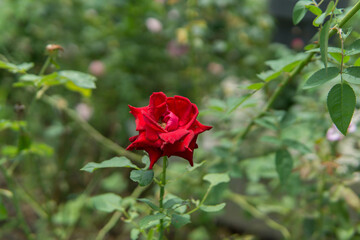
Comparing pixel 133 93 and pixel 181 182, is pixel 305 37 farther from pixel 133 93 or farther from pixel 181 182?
pixel 181 182

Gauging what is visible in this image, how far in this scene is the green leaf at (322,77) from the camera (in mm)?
570

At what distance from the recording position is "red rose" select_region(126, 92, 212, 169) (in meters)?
0.55

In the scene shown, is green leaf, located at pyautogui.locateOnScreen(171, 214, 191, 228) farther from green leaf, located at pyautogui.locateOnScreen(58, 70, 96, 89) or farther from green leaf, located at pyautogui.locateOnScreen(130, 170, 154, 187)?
green leaf, located at pyautogui.locateOnScreen(58, 70, 96, 89)

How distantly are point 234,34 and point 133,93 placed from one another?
2.24ft

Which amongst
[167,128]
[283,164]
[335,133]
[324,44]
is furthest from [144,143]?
[335,133]

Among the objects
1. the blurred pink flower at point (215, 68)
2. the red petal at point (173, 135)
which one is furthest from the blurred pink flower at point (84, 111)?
the red petal at point (173, 135)

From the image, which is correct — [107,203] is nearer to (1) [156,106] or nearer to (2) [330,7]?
(1) [156,106]

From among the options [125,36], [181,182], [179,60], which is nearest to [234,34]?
[179,60]

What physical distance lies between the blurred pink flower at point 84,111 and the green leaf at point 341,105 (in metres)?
1.64

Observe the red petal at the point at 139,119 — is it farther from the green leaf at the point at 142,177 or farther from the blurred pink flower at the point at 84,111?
the blurred pink flower at the point at 84,111

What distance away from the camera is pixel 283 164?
0.92 m

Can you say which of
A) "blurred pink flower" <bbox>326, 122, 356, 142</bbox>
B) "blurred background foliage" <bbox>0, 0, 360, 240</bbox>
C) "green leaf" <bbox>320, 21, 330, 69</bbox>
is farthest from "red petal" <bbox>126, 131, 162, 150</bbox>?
"blurred background foliage" <bbox>0, 0, 360, 240</bbox>

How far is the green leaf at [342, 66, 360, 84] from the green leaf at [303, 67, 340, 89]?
0.6 inches

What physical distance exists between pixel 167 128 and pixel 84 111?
5.04ft
